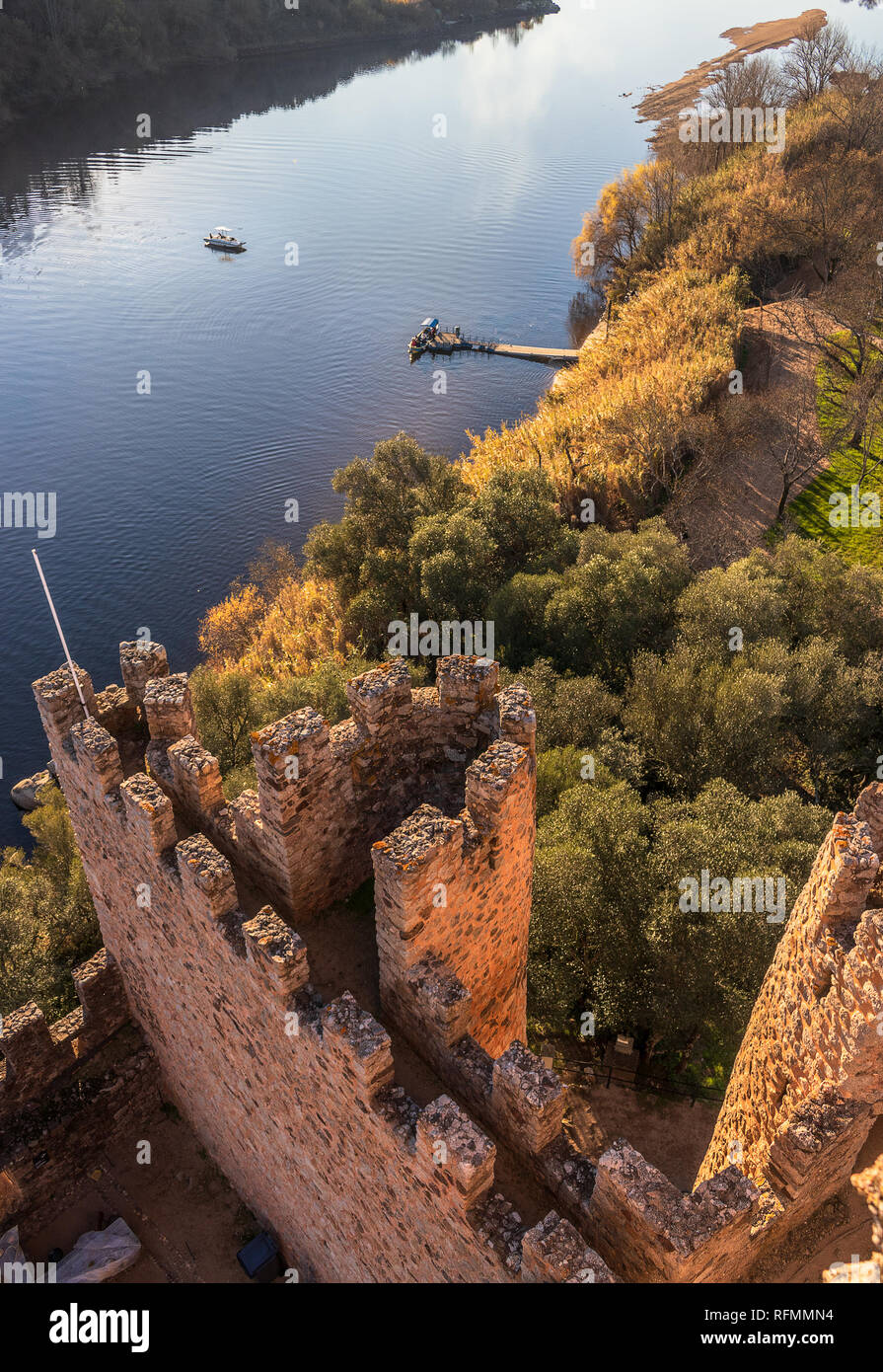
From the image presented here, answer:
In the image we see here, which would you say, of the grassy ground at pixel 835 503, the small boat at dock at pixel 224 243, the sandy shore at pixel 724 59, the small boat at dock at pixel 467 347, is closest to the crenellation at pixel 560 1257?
the grassy ground at pixel 835 503

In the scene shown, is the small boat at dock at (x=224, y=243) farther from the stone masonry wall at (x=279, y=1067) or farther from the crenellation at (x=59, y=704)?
the crenellation at (x=59, y=704)

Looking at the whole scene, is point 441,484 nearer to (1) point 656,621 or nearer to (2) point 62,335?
(1) point 656,621

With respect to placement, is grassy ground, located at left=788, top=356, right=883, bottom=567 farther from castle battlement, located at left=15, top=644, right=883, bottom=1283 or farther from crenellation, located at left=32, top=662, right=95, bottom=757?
crenellation, located at left=32, top=662, right=95, bottom=757

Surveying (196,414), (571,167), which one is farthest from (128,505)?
(571,167)

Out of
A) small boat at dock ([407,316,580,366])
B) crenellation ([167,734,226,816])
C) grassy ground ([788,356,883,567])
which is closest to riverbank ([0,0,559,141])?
small boat at dock ([407,316,580,366])
